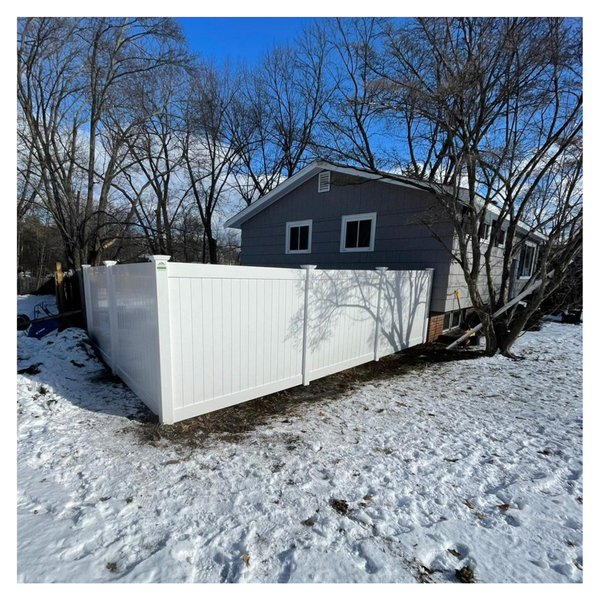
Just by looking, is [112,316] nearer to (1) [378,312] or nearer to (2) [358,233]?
(1) [378,312]

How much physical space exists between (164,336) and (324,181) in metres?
6.94

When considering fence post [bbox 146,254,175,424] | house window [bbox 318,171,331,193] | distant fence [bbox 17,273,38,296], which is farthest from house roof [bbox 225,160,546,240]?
distant fence [bbox 17,273,38,296]

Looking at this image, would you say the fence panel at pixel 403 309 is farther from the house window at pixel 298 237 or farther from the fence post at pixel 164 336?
the fence post at pixel 164 336

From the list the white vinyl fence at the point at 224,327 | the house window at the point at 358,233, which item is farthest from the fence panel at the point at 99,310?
the house window at the point at 358,233

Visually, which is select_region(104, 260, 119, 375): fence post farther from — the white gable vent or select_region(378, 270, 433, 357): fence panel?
the white gable vent

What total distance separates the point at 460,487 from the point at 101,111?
12.7 meters

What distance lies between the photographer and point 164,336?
10.0ft

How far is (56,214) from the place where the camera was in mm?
8586

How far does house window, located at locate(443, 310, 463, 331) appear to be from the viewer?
26.9 ft

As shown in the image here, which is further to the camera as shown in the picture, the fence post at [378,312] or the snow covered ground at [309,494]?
the fence post at [378,312]

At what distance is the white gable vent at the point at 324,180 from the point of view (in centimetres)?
849

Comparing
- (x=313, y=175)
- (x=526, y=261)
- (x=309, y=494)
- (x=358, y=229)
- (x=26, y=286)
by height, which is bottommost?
(x=26, y=286)

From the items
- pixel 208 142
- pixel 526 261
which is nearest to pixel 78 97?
pixel 208 142

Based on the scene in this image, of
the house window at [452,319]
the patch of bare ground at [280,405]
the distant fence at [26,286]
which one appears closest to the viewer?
the patch of bare ground at [280,405]
